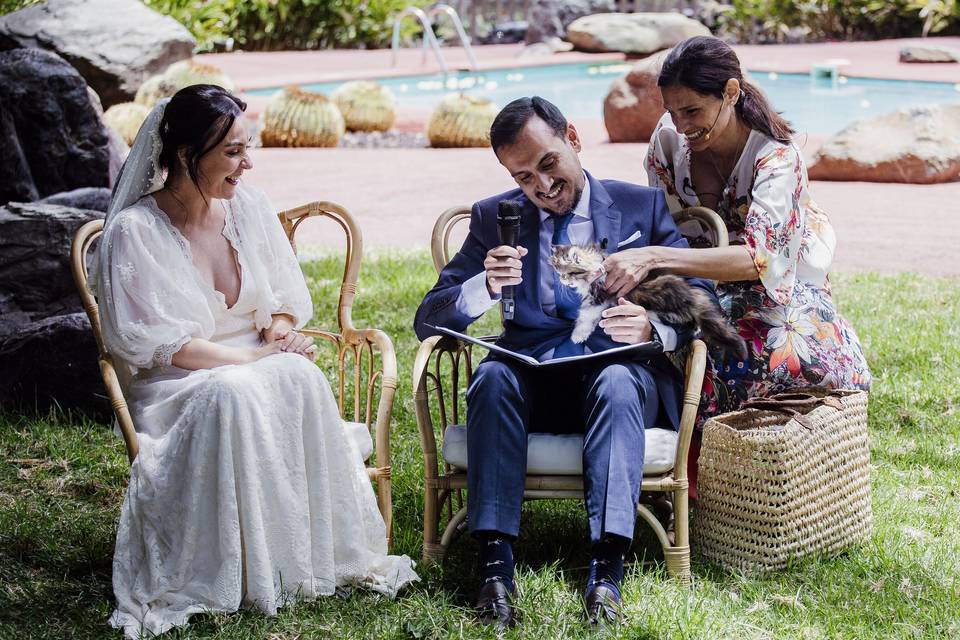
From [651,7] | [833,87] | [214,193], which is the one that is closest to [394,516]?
[214,193]

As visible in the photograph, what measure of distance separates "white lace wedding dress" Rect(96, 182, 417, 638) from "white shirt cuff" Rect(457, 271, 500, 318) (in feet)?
1.67

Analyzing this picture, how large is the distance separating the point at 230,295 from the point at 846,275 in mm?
4755

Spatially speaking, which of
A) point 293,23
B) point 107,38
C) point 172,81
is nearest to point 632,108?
point 172,81

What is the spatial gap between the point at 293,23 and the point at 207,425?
20.6 meters

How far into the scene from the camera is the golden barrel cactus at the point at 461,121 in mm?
12805

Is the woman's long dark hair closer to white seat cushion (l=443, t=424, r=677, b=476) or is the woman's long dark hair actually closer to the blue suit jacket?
the blue suit jacket

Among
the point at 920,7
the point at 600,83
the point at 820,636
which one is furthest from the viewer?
the point at 920,7

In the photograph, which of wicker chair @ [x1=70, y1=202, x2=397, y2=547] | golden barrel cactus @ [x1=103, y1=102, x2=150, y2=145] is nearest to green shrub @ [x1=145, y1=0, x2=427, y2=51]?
golden barrel cactus @ [x1=103, y1=102, x2=150, y2=145]

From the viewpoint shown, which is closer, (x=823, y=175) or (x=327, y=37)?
(x=823, y=175)

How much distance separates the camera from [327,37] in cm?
2320

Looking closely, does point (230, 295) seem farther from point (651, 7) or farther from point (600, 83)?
point (651, 7)

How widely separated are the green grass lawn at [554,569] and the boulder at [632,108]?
7.67 metres

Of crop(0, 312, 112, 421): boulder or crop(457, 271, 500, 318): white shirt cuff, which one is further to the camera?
crop(0, 312, 112, 421): boulder

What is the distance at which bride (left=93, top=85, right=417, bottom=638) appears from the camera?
125 inches
